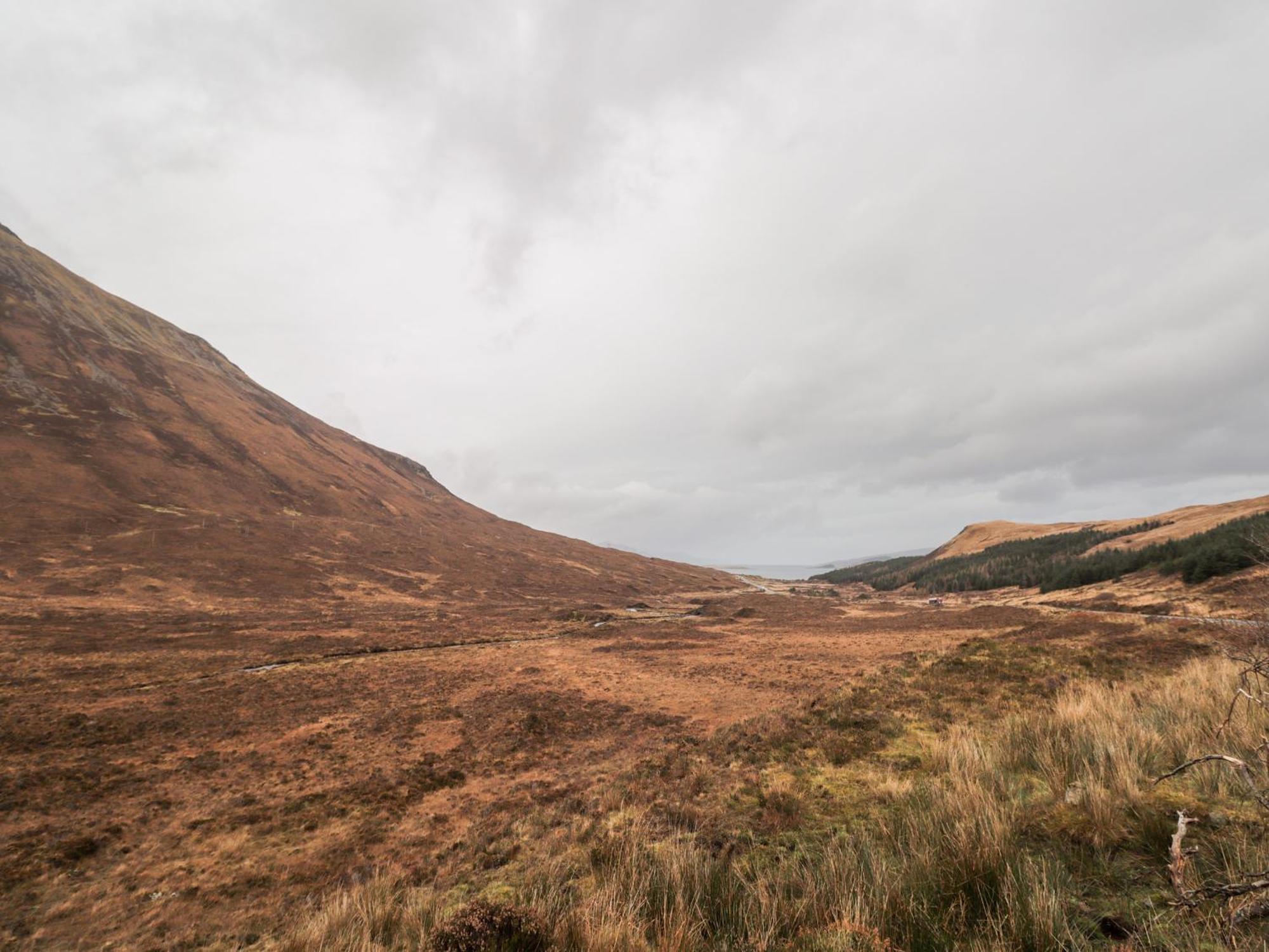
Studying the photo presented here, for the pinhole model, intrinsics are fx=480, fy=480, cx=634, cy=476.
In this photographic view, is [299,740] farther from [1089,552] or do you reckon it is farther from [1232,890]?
[1089,552]

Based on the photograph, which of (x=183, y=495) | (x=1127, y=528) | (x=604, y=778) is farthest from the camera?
(x=1127, y=528)

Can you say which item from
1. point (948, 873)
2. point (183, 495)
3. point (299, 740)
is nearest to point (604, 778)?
point (948, 873)

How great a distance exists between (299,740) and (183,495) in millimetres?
79161

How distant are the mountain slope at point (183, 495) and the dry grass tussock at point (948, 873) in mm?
57509

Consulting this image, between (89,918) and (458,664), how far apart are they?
22.1 meters

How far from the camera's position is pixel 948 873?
414 cm

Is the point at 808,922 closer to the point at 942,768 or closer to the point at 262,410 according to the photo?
the point at 942,768

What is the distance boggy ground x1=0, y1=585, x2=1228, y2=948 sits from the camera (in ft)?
28.7

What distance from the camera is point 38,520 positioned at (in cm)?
5197

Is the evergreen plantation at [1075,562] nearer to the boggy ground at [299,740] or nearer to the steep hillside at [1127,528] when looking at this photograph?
the steep hillside at [1127,528]

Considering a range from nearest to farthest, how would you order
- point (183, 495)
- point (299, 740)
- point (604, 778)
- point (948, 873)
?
point (948, 873)
point (604, 778)
point (299, 740)
point (183, 495)

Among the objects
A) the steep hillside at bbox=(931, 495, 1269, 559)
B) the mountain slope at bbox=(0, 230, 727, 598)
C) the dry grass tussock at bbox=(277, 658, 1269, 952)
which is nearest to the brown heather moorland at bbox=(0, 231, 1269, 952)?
the dry grass tussock at bbox=(277, 658, 1269, 952)

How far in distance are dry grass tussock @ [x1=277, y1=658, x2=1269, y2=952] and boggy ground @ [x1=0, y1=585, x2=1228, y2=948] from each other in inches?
122

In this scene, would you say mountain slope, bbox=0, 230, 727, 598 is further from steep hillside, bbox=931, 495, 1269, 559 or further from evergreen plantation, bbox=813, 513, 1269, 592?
Answer: steep hillside, bbox=931, 495, 1269, 559
